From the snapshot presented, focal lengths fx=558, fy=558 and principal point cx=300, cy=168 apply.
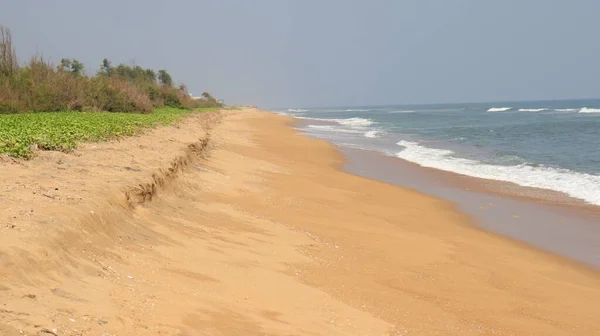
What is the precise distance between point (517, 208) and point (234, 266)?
8.52 meters

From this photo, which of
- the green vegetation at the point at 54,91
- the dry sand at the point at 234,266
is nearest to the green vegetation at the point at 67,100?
the green vegetation at the point at 54,91

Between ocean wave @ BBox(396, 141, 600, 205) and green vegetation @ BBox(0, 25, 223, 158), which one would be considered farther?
green vegetation @ BBox(0, 25, 223, 158)

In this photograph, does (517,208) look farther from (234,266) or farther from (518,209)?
(234,266)

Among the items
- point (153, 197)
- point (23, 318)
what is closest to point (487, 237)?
point (153, 197)

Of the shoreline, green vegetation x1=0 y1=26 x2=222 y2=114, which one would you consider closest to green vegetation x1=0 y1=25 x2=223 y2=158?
green vegetation x1=0 y1=26 x2=222 y2=114

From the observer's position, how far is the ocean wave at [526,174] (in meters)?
14.9

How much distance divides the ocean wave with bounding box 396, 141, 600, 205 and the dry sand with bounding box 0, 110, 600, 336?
16.8 ft

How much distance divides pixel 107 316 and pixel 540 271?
632 cm

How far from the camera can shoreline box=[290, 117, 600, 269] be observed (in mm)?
9812

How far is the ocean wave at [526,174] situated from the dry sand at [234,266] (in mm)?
5130

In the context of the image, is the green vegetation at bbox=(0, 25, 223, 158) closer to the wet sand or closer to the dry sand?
the dry sand

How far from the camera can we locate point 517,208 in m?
12.9

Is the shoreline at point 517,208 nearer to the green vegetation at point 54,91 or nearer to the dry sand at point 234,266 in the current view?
the dry sand at point 234,266

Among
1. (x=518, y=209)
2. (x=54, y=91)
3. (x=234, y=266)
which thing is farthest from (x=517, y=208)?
(x=54, y=91)
